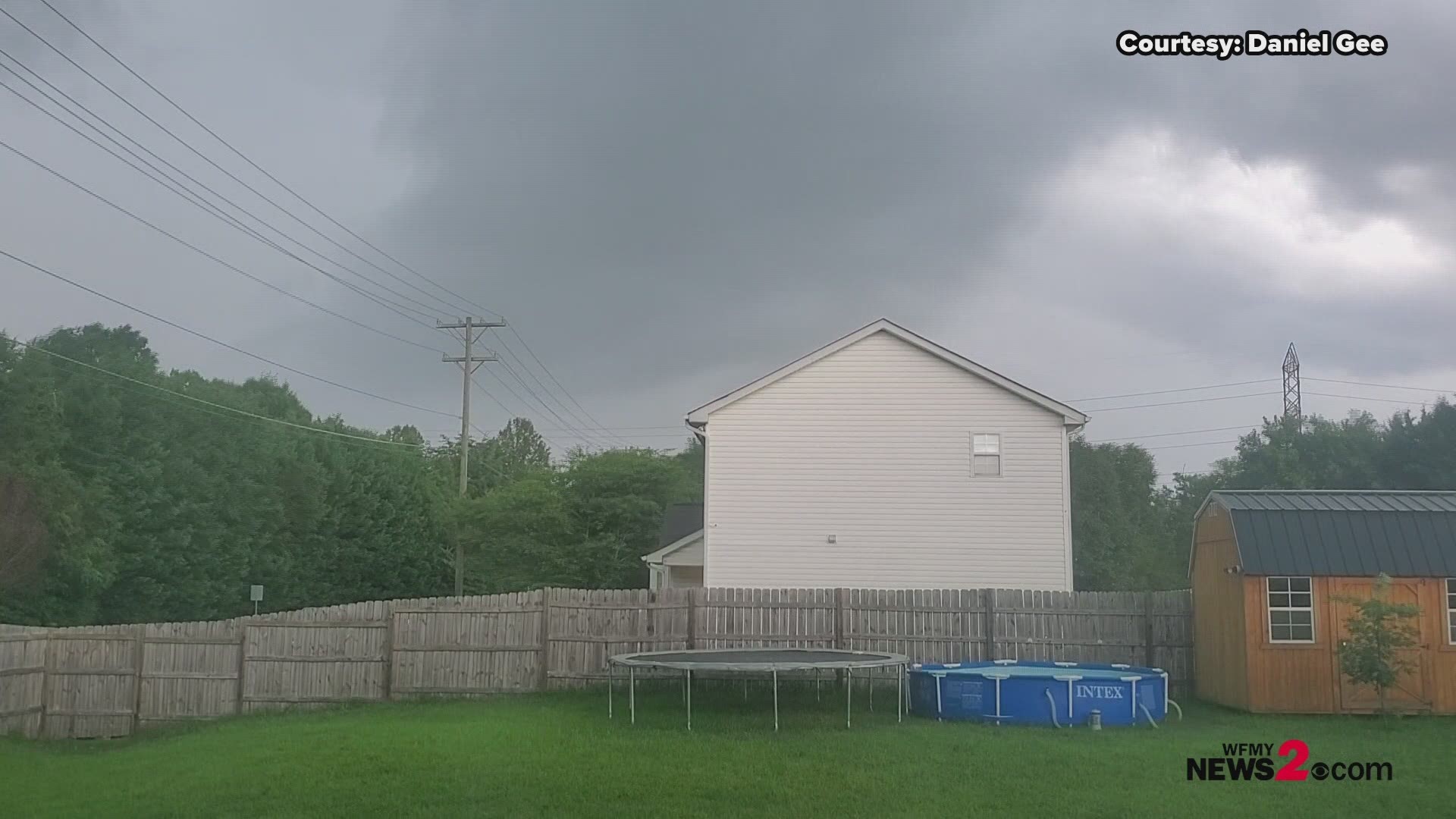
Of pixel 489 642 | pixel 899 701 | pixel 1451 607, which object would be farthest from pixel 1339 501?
pixel 489 642

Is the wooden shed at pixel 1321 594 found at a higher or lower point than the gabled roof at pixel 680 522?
lower

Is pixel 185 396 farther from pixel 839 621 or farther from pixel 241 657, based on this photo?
pixel 839 621

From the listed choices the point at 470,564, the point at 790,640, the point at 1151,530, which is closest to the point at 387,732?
the point at 790,640

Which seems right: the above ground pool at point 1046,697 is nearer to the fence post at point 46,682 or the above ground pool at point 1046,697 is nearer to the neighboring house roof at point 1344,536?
the neighboring house roof at point 1344,536

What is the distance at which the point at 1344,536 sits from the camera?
15.5 m

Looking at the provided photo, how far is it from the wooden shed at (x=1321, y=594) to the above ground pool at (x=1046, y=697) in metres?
1.67

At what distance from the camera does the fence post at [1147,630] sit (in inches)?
683

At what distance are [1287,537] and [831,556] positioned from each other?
7.81 metres

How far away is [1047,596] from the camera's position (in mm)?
17531

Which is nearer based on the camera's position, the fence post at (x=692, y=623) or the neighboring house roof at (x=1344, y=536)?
the neighboring house roof at (x=1344, y=536)

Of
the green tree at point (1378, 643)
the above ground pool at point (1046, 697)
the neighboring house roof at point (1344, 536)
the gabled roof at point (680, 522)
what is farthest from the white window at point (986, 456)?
the gabled roof at point (680, 522)

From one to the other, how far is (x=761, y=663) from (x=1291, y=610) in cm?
741

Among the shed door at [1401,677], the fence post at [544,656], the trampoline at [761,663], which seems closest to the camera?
the trampoline at [761,663]

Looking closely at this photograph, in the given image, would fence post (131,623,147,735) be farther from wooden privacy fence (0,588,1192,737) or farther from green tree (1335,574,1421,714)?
green tree (1335,574,1421,714)
